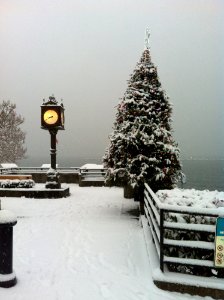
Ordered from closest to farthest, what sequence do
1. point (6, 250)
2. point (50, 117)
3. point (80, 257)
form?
point (6, 250)
point (80, 257)
point (50, 117)

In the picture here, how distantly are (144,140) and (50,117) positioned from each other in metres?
7.65

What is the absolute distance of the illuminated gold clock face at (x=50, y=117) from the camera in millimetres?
18109

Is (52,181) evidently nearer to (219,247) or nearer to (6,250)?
(6,250)

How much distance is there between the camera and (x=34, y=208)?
1393 centimetres

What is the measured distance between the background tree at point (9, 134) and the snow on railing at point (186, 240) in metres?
42.3

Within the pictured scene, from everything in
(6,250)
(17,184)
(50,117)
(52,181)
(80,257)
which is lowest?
(80,257)

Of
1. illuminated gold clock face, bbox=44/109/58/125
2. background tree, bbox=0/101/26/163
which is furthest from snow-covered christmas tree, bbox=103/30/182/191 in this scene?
background tree, bbox=0/101/26/163

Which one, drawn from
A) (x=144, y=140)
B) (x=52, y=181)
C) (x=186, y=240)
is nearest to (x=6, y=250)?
(x=186, y=240)

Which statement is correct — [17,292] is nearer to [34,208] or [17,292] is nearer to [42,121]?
[34,208]

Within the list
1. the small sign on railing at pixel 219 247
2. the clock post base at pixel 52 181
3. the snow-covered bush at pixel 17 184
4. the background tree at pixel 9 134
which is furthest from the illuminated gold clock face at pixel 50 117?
the background tree at pixel 9 134

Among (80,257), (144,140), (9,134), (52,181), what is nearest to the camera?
(80,257)

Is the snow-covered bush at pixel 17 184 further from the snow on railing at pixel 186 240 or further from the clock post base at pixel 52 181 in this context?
the snow on railing at pixel 186 240

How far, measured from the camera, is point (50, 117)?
18.1m

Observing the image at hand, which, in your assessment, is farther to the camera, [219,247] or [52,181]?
[52,181]
